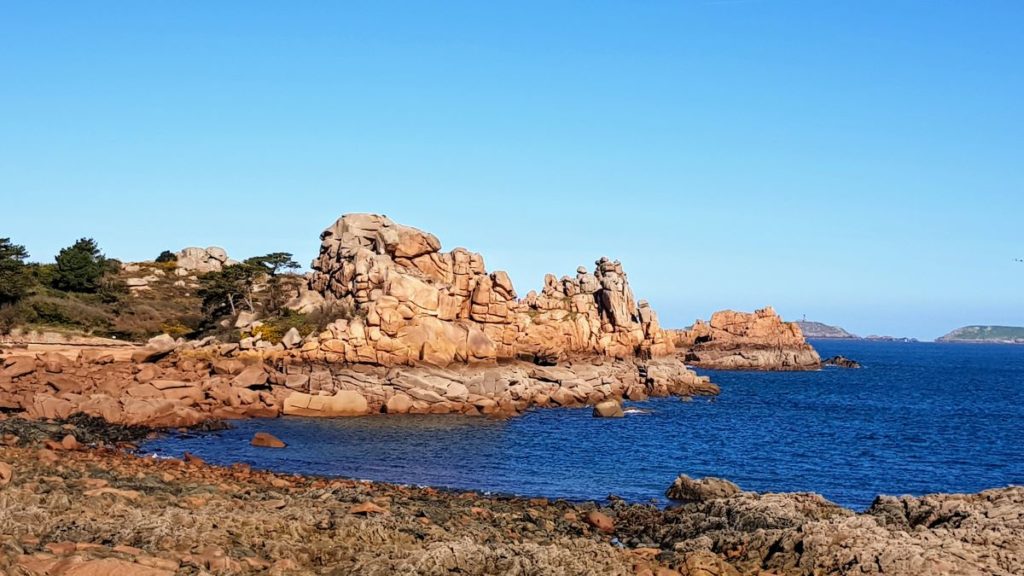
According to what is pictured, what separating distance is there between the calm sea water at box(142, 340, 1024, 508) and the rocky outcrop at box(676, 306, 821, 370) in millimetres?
53127

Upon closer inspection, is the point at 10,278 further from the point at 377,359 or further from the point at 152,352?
the point at 377,359

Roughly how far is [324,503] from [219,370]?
34.0 meters

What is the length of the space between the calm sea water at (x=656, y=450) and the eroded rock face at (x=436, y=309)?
22.6 feet

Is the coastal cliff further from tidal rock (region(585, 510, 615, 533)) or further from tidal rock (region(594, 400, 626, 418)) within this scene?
tidal rock (region(585, 510, 615, 533))

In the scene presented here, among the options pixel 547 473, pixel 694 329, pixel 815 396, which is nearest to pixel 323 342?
pixel 547 473

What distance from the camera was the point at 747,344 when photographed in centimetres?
13250

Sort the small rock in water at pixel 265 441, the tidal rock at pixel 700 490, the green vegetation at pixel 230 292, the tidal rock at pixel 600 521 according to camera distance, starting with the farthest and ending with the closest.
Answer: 1. the green vegetation at pixel 230 292
2. the small rock in water at pixel 265 441
3. the tidal rock at pixel 700 490
4. the tidal rock at pixel 600 521

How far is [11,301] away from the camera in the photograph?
65.1 meters

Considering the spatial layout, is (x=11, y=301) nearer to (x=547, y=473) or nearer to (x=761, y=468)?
(x=547, y=473)

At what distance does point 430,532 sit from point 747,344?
117730 mm

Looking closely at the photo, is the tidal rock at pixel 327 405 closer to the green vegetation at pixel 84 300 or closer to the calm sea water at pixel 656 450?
the calm sea water at pixel 656 450

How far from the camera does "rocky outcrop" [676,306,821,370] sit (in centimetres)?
12688

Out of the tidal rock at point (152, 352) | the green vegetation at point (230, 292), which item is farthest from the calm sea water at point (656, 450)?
the green vegetation at point (230, 292)

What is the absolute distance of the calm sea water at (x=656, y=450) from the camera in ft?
121
